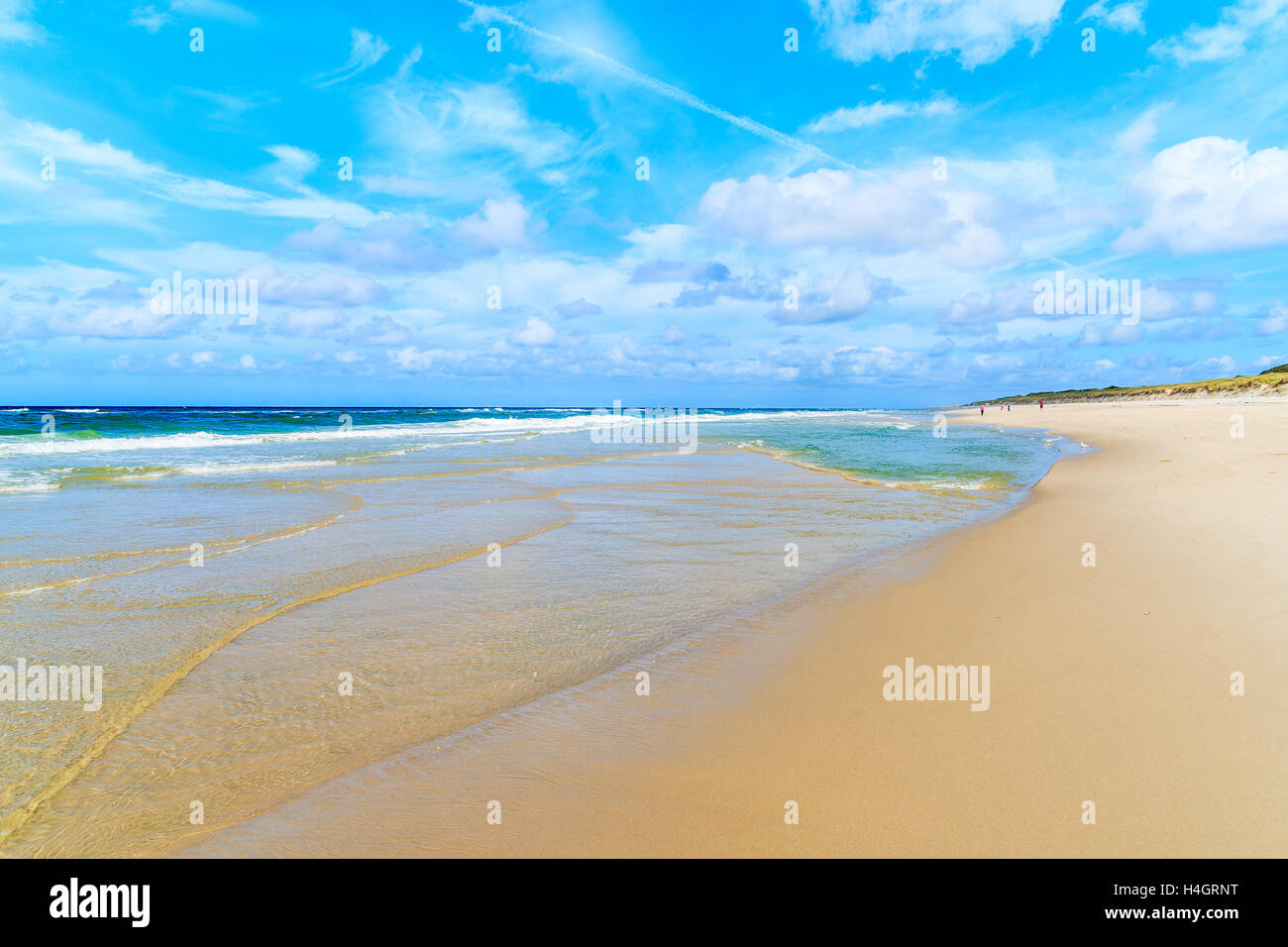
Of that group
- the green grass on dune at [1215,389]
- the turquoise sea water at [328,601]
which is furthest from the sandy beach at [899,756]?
the green grass on dune at [1215,389]

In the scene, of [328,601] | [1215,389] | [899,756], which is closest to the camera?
[899,756]

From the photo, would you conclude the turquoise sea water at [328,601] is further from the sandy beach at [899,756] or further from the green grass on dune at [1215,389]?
the green grass on dune at [1215,389]

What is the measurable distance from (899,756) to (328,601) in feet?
17.8

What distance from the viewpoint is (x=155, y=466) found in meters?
20.8

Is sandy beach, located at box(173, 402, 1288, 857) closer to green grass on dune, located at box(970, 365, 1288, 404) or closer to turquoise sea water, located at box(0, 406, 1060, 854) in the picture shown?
turquoise sea water, located at box(0, 406, 1060, 854)

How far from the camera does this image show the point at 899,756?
3559mm

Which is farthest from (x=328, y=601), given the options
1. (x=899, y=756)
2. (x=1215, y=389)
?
(x=1215, y=389)

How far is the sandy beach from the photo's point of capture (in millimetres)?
2914

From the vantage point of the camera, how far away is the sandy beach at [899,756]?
2.91 m

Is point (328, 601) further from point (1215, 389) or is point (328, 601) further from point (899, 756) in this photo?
point (1215, 389)

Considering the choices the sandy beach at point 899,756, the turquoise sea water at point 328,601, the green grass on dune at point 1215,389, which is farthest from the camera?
the green grass on dune at point 1215,389

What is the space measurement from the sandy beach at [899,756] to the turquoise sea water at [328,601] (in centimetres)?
62

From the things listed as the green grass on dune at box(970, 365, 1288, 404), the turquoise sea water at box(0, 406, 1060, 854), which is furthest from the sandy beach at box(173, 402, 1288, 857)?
the green grass on dune at box(970, 365, 1288, 404)
